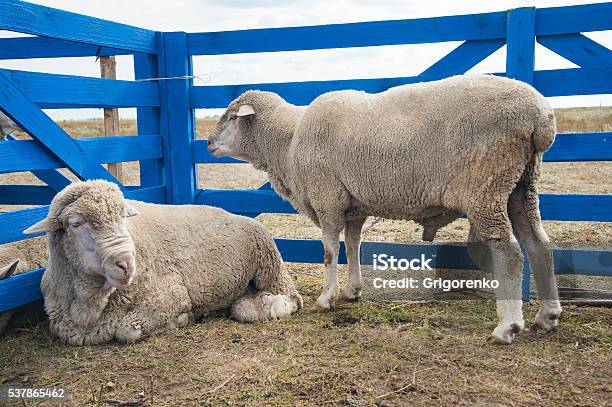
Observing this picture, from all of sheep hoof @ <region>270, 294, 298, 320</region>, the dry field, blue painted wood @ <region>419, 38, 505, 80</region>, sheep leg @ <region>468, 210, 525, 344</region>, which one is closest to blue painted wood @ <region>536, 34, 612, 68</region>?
blue painted wood @ <region>419, 38, 505, 80</region>

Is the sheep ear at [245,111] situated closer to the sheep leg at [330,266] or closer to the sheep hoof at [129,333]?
the sheep leg at [330,266]

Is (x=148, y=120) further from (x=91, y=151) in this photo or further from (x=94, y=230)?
(x=94, y=230)

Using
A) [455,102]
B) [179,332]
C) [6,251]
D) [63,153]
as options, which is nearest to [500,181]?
[455,102]

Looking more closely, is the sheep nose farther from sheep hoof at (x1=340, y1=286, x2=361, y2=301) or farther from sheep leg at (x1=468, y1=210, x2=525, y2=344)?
sheep leg at (x1=468, y1=210, x2=525, y2=344)

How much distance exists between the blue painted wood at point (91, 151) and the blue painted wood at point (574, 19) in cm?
409

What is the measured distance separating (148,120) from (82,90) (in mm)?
1343

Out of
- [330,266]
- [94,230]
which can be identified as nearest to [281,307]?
[330,266]

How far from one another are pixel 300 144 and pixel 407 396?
2626 millimetres

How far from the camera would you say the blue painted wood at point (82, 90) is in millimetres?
4965

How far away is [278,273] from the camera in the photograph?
18.1 feet

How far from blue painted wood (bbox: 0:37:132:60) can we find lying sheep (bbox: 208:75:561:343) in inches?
92.2

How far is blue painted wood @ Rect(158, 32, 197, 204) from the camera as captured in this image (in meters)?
6.65

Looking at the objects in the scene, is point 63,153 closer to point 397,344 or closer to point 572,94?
point 397,344

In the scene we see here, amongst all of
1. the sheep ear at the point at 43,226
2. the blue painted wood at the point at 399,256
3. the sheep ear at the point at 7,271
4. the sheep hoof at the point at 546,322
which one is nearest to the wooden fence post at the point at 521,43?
the blue painted wood at the point at 399,256
